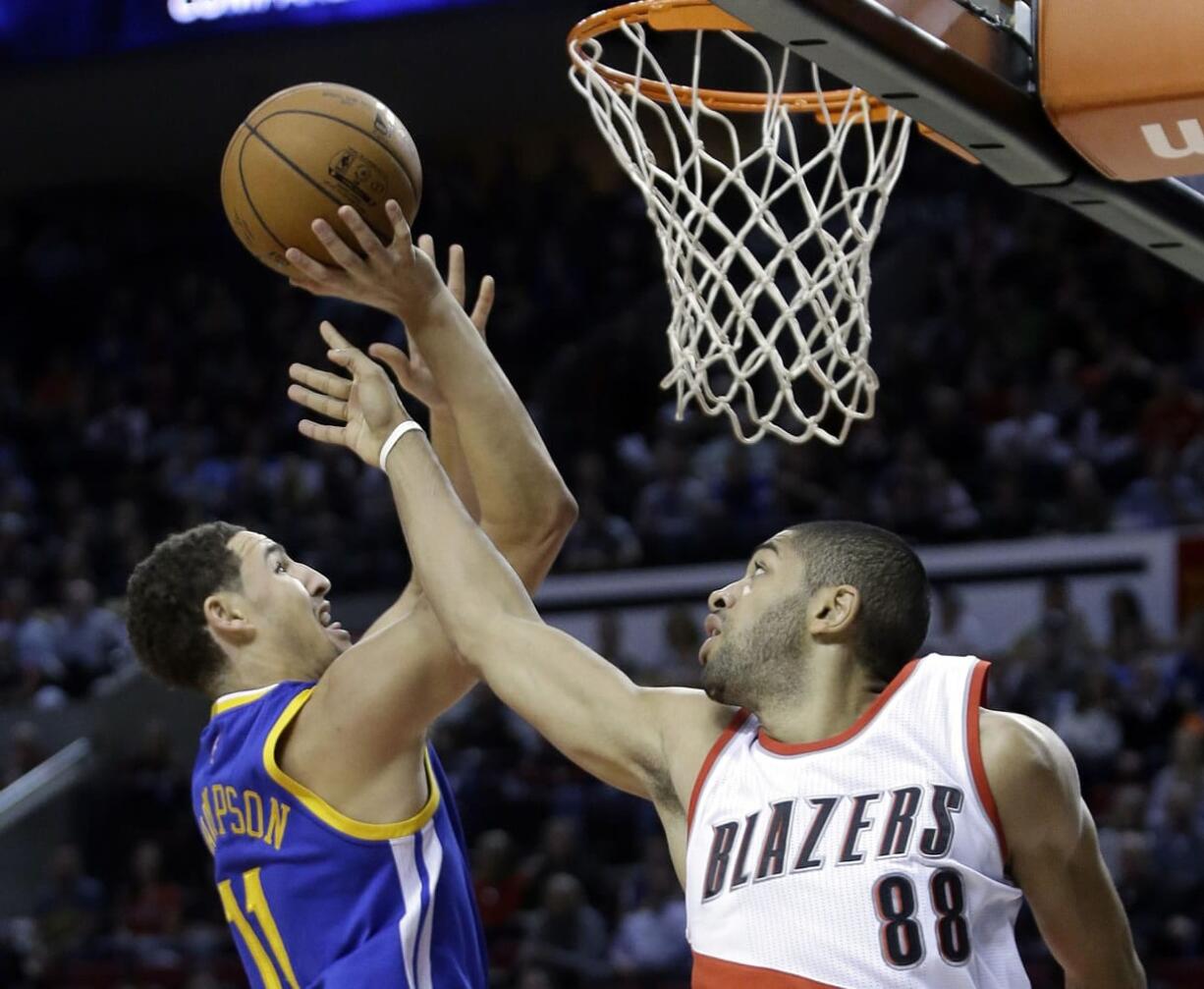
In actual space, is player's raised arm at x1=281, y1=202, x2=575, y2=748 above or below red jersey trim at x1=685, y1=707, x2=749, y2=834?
above

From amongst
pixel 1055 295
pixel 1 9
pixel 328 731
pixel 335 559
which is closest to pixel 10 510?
pixel 335 559

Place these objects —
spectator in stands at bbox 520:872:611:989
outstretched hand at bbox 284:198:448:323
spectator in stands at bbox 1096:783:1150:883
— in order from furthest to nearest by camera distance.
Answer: spectator in stands at bbox 520:872:611:989 < spectator in stands at bbox 1096:783:1150:883 < outstretched hand at bbox 284:198:448:323

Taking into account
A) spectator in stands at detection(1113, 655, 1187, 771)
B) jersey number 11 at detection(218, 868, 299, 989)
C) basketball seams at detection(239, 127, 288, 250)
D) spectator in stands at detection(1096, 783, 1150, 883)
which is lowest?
spectator in stands at detection(1096, 783, 1150, 883)

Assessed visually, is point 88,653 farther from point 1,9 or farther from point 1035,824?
point 1035,824

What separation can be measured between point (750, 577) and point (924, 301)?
30.0 feet

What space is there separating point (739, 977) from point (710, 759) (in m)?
0.29

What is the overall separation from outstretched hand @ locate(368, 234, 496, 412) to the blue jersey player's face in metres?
0.38

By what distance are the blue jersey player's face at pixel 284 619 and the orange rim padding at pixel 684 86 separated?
1275 millimetres

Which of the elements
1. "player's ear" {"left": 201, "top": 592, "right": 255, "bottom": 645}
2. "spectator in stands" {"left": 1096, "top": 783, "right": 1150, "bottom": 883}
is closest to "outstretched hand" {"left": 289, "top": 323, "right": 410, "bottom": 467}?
"player's ear" {"left": 201, "top": 592, "right": 255, "bottom": 645}

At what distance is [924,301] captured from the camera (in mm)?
11422

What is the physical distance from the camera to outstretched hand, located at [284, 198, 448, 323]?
2689mm

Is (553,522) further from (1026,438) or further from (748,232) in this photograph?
(1026,438)

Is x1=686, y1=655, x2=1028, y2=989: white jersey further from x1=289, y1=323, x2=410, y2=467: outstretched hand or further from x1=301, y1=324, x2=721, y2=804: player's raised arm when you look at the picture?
x1=289, y1=323, x2=410, y2=467: outstretched hand

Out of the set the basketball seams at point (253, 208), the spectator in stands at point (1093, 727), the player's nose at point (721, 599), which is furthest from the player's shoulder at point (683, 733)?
the spectator in stands at point (1093, 727)
